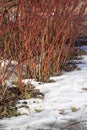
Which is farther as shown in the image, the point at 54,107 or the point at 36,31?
the point at 36,31

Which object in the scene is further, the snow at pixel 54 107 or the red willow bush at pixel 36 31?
the red willow bush at pixel 36 31

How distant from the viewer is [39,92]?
4238 millimetres

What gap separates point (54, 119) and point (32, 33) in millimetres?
1154

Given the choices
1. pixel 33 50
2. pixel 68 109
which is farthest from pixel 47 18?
pixel 68 109

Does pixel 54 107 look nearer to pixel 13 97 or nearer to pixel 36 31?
pixel 13 97

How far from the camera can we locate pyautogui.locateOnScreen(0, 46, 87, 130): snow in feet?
10.8

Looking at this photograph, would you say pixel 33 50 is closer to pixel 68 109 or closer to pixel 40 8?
pixel 40 8

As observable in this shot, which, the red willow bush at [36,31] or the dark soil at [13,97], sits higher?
the red willow bush at [36,31]

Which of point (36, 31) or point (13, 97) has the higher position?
point (36, 31)

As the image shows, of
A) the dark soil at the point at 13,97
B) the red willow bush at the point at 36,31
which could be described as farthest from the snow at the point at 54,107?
the red willow bush at the point at 36,31

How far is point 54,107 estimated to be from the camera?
373cm

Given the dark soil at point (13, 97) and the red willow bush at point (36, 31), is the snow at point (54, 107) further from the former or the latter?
the red willow bush at point (36, 31)

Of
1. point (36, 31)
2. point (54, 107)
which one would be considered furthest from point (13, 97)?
point (36, 31)

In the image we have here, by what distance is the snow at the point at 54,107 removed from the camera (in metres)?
3.28
